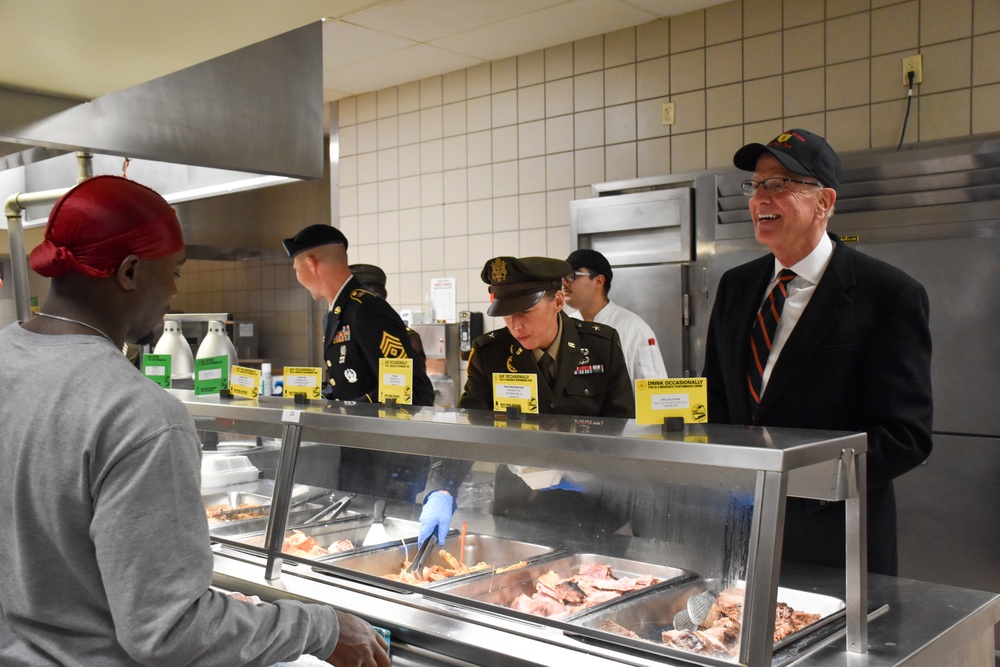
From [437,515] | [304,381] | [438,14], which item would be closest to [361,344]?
[304,381]

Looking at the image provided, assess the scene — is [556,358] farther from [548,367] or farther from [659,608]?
[659,608]

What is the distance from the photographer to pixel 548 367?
3.08 metres

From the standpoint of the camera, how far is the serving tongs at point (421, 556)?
7.26 feet

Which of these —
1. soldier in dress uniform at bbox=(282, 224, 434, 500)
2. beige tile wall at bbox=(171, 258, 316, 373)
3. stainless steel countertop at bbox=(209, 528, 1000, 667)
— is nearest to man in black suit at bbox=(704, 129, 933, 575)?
stainless steel countertop at bbox=(209, 528, 1000, 667)

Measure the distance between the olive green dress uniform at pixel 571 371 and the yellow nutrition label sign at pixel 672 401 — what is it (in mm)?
1253

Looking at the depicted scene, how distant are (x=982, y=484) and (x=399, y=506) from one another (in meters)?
2.70

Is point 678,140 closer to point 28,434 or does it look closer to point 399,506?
point 399,506

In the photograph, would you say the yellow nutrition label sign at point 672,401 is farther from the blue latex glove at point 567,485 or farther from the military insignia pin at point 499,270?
the military insignia pin at point 499,270

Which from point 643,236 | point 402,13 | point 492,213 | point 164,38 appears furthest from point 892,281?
point 492,213

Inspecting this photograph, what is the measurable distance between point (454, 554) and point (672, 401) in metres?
0.79

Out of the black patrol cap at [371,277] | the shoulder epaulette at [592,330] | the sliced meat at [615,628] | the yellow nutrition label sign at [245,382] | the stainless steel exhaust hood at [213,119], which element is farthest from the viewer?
the black patrol cap at [371,277]

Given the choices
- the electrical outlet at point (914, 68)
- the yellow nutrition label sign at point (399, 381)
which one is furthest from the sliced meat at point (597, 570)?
the electrical outlet at point (914, 68)

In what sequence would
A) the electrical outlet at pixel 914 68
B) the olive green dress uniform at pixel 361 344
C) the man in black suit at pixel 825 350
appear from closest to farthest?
the man in black suit at pixel 825 350 < the olive green dress uniform at pixel 361 344 < the electrical outlet at pixel 914 68

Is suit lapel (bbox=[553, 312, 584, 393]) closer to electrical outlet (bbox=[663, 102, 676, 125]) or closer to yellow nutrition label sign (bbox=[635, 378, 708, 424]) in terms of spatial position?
yellow nutrition label sign (bbox=[635, 378, 708, 424])
